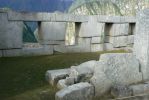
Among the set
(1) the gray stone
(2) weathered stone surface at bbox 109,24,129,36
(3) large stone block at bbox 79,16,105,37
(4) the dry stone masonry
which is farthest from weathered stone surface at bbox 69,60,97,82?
(2) weathered stone surface at bbox 109,24,129,36

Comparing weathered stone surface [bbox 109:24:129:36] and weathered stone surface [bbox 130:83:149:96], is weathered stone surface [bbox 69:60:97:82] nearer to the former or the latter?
weathered stone surface [bbox 130:83:149:96]

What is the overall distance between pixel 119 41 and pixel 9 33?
4307mm

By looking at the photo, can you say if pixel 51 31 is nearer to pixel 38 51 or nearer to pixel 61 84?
pixel 38 51

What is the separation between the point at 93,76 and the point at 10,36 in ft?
12.2

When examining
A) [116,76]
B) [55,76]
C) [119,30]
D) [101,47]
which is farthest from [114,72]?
[119,30]

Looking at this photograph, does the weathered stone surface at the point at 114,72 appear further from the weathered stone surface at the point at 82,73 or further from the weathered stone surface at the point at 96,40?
the weathered stone surface at the point at 96,40

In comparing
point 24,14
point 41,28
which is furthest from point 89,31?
point 24,14

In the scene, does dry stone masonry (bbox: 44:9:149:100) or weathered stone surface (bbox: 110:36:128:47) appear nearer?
dry stone masonry (bbox: 44:9:149:100)

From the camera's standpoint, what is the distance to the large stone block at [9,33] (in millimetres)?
8023

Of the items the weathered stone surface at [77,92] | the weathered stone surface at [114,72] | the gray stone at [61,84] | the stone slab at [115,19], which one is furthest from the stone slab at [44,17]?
the weathered stone surface at [77,92]

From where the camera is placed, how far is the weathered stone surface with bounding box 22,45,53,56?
845cm

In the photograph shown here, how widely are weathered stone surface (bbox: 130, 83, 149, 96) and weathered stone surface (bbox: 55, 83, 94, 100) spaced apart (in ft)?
2.93

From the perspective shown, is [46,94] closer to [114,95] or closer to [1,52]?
[114,95]

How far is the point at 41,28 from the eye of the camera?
28.5 feet
